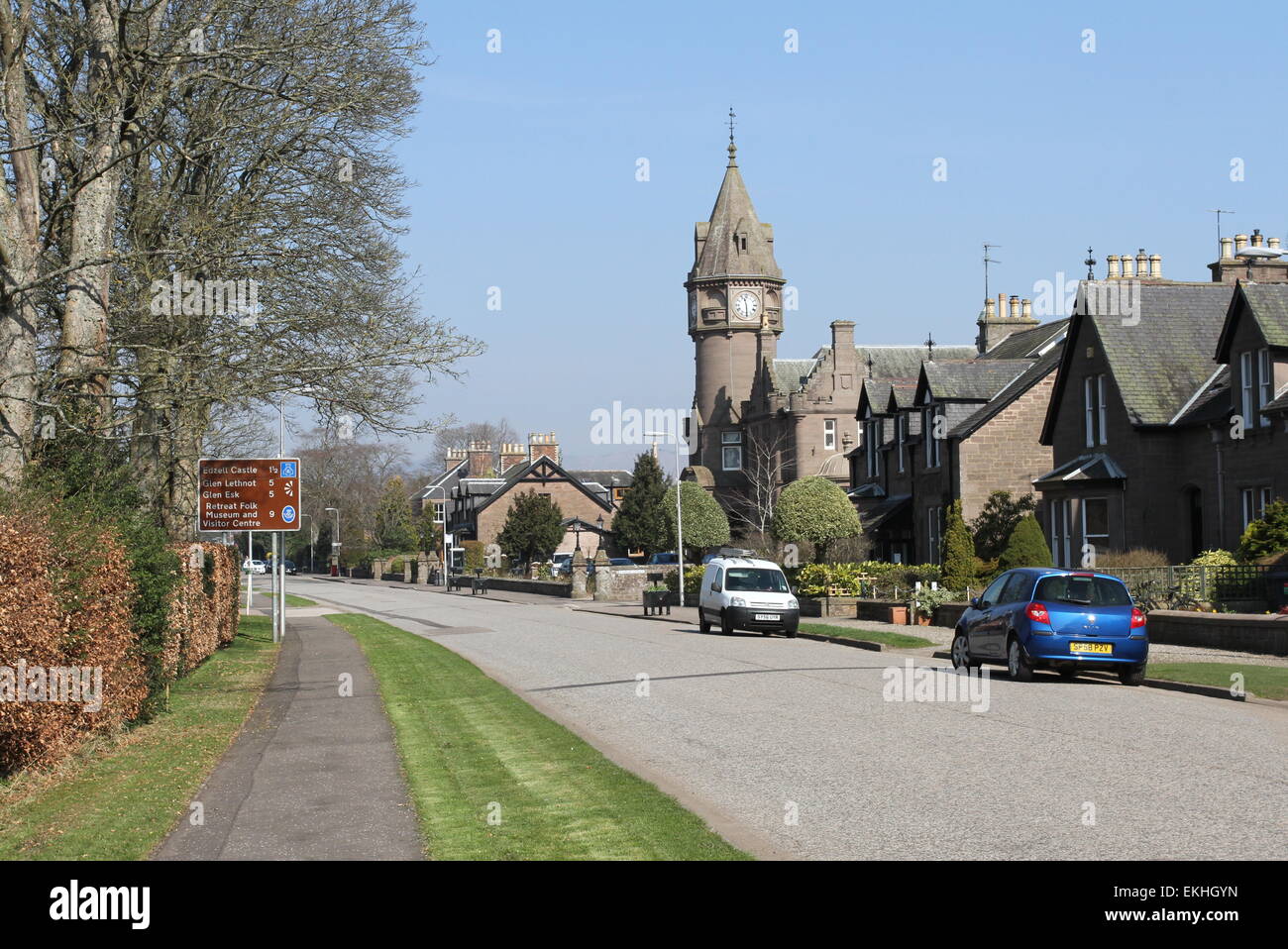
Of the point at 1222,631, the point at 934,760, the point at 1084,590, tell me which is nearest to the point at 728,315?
the point at 1222,631

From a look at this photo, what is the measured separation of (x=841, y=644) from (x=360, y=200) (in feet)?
43.6

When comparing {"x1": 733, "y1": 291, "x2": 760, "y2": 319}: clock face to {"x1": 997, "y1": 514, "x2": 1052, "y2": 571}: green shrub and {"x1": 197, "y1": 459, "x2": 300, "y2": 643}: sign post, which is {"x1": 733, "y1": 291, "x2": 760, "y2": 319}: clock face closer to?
{"x1": 997, "y1": 514, "x2": 1052, "y2": 571}: green shrub

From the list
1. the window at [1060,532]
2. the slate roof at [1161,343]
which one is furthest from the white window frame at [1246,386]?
the window at [1060,532]

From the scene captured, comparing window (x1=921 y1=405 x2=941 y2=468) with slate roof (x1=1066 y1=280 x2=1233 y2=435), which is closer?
slate roof (x1=1066 y1=280 x2=1233 y2=435)

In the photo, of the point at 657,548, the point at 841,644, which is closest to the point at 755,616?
the point at 841,644

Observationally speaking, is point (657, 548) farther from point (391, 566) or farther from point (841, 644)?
point (841, 644)

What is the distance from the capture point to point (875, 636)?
29.9 meters

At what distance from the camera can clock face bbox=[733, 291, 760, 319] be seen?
96938mm

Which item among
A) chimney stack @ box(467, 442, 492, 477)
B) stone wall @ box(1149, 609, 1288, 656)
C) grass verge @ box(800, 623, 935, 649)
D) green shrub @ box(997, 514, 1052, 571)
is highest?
chimney stack @ box(467, 442, 492, 477)

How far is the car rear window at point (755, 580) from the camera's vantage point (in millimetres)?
33594

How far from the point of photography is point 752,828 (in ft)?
30.2

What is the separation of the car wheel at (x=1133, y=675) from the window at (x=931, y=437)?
92.7ft

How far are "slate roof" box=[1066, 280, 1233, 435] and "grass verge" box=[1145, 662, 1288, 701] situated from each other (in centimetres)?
1680

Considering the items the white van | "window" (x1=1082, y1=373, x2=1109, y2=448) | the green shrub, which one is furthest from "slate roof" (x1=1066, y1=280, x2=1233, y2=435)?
the white van
